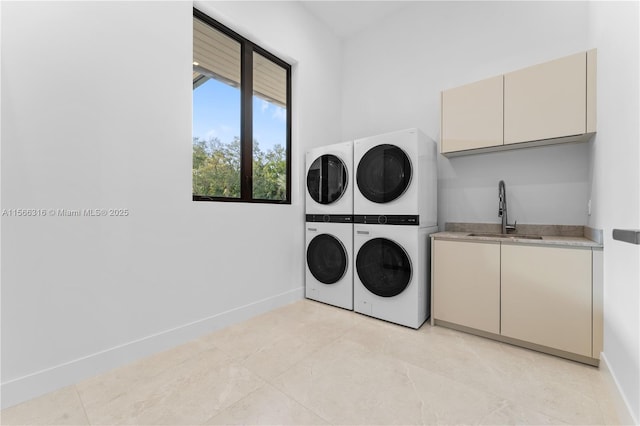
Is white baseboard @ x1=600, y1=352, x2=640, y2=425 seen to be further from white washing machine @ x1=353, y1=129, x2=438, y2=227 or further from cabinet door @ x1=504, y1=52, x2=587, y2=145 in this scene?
cabinet door @ x1=504, y1=52, x2=587, y2=145

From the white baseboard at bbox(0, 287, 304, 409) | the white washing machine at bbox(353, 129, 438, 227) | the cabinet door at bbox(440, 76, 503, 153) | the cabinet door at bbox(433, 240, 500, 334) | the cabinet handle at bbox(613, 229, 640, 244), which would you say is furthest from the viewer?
the white washing machine at bbox(353, 129, 438, 227)

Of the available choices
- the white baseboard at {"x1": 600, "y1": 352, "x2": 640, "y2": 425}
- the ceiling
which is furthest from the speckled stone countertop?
the ceiling

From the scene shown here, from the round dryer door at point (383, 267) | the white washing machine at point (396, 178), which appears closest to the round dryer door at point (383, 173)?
the white washing machine at point (396, 178)

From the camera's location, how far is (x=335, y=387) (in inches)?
59.0

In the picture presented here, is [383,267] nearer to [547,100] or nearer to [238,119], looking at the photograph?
[547,100]

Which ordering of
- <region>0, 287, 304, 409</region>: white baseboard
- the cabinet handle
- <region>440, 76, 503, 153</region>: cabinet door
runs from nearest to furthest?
the cabinet handle → <region>0, 287, 304, 409</region>: white baseboard → <region>440, 76, 503, 153</region>: cabinet door

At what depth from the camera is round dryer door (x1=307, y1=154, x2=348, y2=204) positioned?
2705mm

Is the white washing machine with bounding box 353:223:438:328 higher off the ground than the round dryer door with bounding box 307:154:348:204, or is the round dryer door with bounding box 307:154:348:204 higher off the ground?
the round dryer door with bounding box 307:154:348:204

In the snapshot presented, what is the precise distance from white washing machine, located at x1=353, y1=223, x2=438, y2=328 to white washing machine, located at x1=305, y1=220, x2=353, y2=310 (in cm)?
8

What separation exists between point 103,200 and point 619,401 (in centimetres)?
285

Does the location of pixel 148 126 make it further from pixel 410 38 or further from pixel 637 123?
pixel 410 38

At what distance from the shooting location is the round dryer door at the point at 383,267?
2.31 meters

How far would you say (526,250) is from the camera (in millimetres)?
1889

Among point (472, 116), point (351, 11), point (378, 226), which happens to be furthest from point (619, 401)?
point (351, 11)
